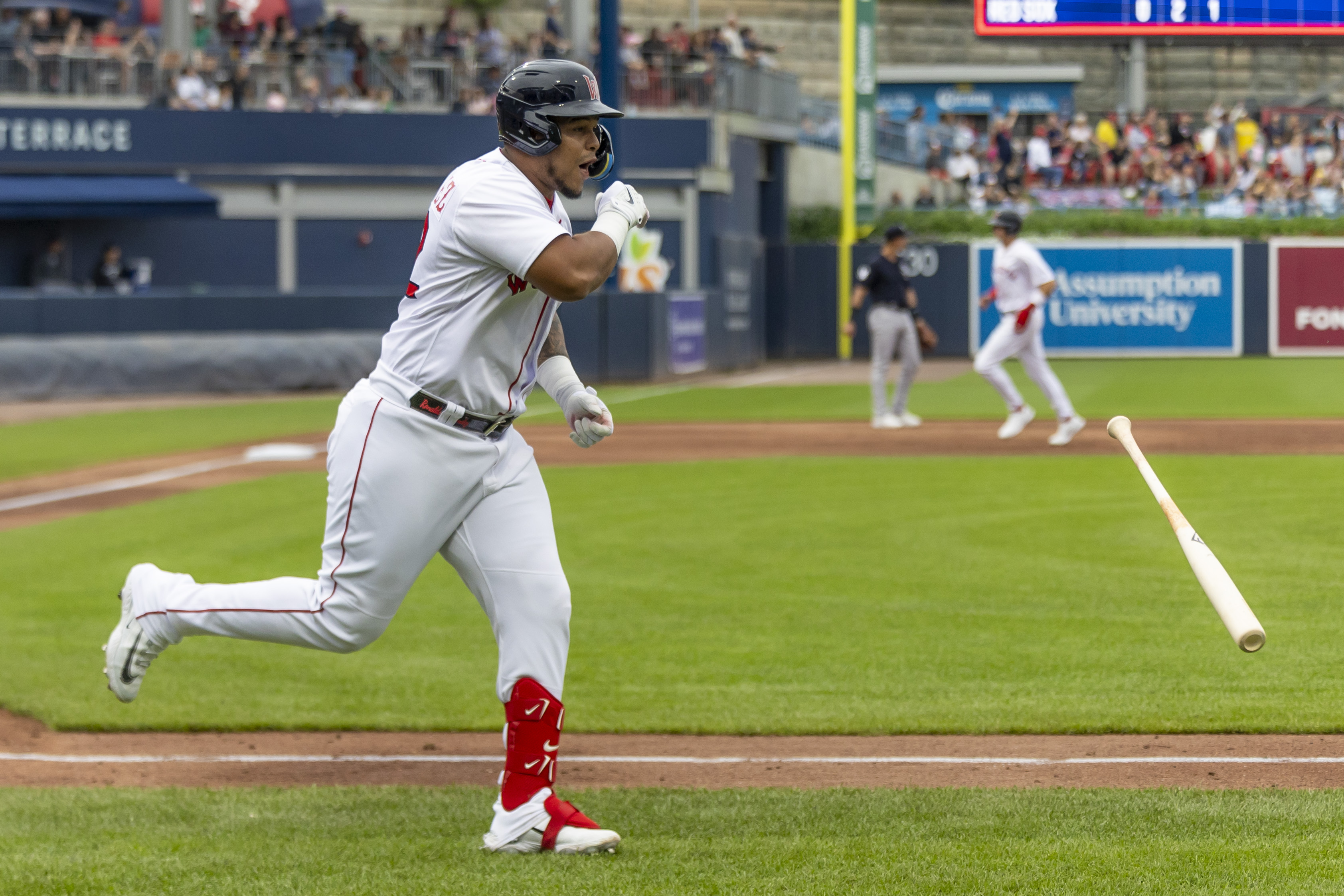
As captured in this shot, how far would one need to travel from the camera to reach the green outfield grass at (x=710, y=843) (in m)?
4.20

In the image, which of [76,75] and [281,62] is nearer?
[76,75]

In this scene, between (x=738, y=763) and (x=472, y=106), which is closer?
(x=738, y=763)

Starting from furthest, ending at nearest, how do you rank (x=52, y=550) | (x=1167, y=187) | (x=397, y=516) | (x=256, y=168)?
(x=1167, y=187), (x=256, y=168), (x=52, y=550), (x=397, y=516)

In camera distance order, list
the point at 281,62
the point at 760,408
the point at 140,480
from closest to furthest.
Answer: the point at 140,480 < the point at 760,408 < the point at 281,62

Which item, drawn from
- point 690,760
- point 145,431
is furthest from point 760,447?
point 690,760

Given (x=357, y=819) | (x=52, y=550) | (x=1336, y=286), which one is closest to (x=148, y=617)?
(x=357, y=819)

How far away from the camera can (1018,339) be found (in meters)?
16.0

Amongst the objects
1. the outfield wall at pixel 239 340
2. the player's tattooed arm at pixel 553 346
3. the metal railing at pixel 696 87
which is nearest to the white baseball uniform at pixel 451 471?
the player's tattooed arm at pixel 553 346

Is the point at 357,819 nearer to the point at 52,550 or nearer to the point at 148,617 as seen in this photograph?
the point at 148,617

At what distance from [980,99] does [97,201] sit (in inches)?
1072

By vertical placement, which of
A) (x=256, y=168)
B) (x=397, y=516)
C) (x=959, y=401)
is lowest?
(x=959, y=401)

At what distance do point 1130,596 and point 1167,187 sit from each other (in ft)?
92.5

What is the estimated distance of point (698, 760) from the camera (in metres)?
5.99

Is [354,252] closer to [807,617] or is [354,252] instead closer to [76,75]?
[76,75]
